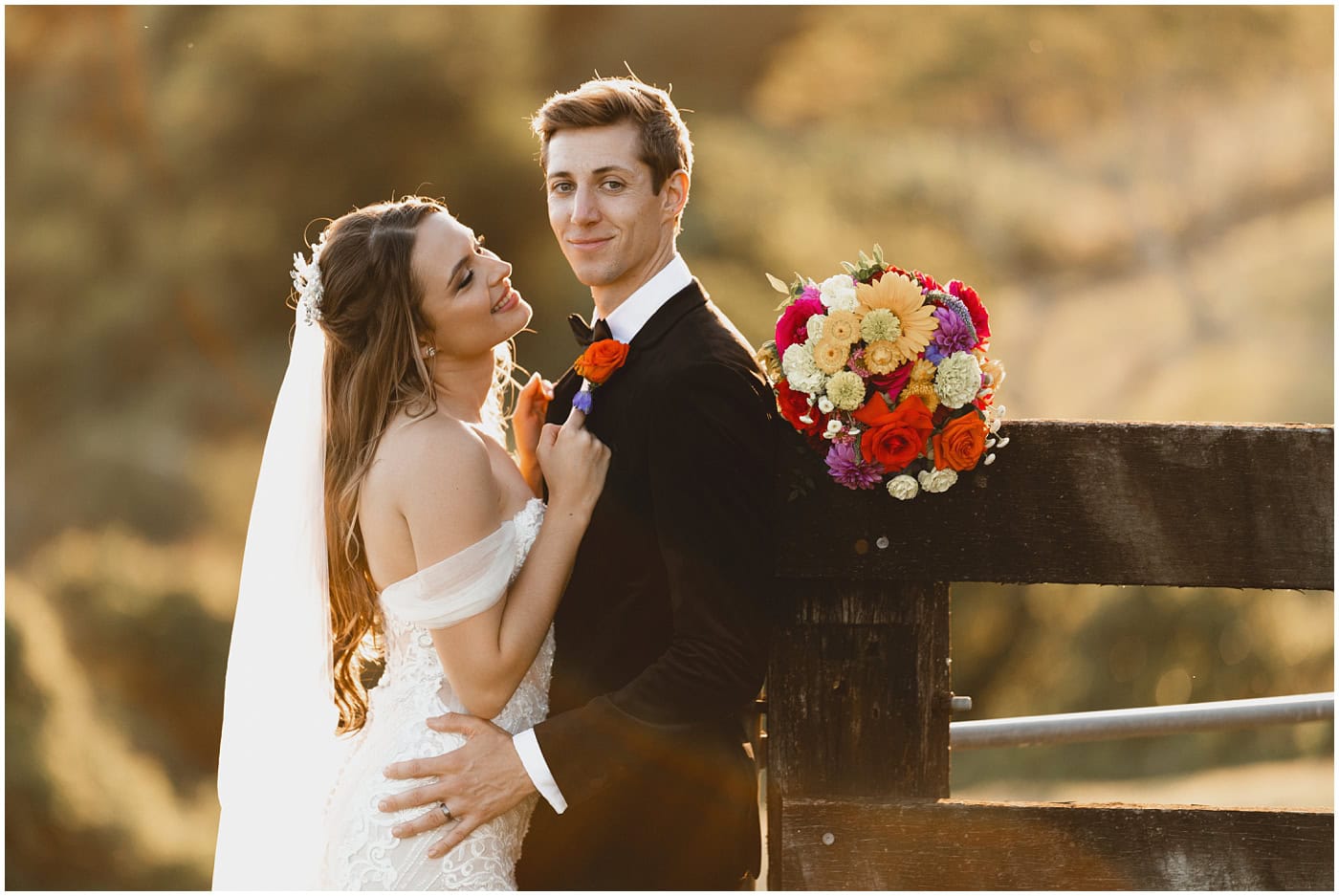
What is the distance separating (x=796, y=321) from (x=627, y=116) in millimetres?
671

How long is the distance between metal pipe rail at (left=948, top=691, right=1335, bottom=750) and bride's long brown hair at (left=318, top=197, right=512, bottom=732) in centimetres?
141

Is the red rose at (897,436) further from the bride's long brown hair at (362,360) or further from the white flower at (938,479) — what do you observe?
the bride's long brown hair at (362,360)

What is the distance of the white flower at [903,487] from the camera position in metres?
2.49

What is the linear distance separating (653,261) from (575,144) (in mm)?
315

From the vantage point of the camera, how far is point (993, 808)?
8.32 feet

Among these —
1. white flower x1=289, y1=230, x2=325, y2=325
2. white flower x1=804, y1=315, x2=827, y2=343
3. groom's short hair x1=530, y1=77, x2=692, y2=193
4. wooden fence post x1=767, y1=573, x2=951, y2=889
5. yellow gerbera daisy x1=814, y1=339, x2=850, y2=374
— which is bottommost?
wooden fence post x1=767, y1=573, x2=951, y2=889

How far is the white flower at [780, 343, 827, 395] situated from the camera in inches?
99.0

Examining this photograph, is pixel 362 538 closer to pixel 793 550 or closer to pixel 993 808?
pixel 793 550

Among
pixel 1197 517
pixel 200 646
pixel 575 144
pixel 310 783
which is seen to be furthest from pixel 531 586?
pixel 200 646

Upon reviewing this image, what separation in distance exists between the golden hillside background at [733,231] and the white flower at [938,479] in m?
7.62

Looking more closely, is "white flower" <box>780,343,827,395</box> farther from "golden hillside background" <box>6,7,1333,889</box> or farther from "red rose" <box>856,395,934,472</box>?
"golden hillside background" <box>6,7,1333,889</box>

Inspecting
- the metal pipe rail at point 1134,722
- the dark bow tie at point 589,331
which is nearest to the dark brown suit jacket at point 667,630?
the dark bow tie at point 589,331

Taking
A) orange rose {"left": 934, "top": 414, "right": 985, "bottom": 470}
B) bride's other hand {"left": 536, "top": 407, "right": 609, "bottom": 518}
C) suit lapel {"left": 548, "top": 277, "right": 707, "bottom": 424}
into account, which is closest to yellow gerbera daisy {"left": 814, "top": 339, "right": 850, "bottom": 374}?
orange rose {"left": 934, "top": 414, "right": 985, "bottom": 470}

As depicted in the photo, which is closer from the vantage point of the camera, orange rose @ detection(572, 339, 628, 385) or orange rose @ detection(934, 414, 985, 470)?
orange rose @ detection(934, 414, 985, 470)
